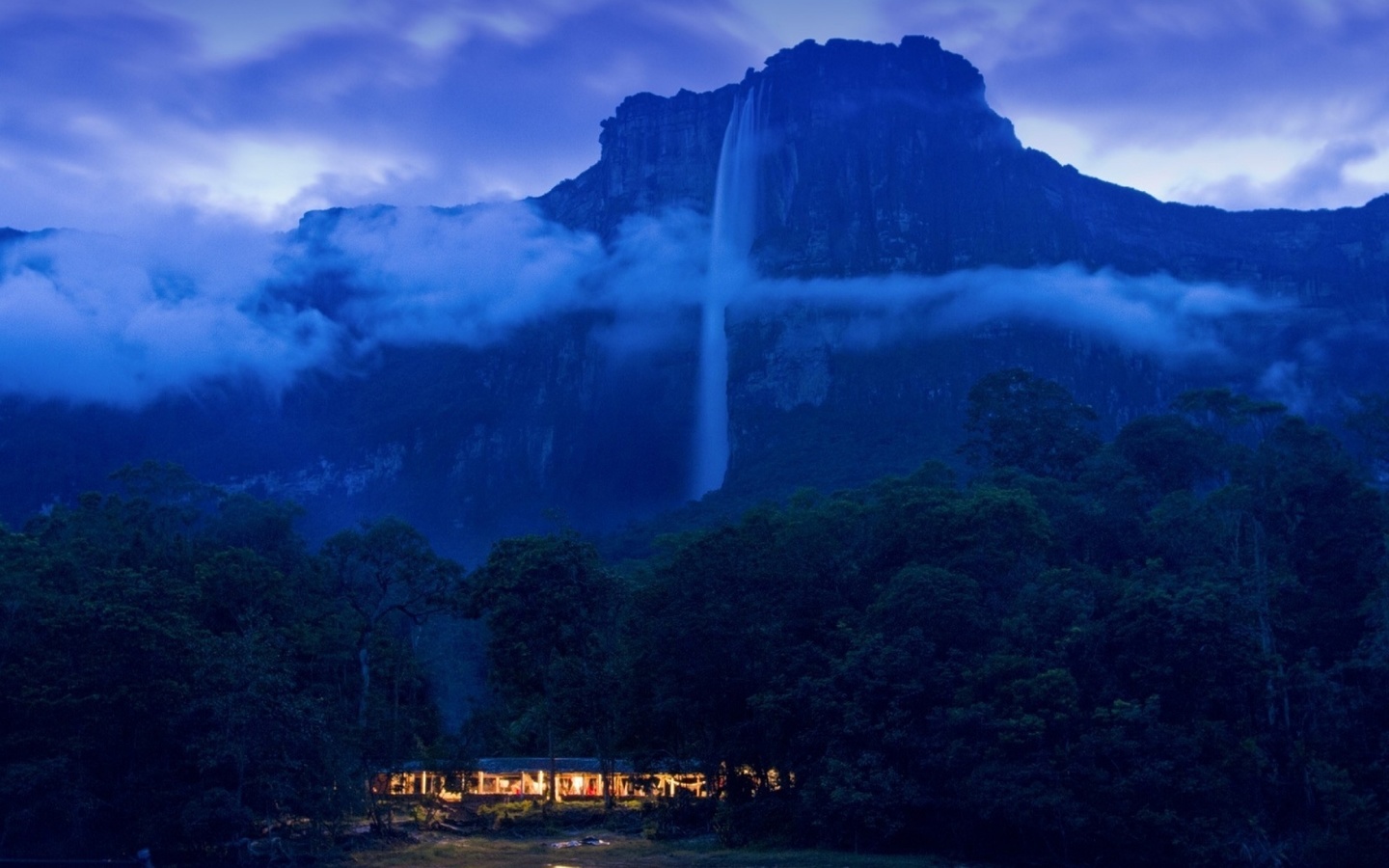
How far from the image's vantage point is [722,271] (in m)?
132

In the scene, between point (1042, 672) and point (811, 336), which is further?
point (811, 336)

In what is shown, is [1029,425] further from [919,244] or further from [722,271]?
[722,271]

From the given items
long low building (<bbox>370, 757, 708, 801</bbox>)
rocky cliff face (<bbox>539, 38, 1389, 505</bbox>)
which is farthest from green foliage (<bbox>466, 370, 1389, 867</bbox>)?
rocky cliff face (<bbox>539, 38, 1389, 505</bbox>)

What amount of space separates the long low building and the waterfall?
6029 centimetres

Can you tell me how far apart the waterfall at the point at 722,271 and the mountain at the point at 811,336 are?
783 millimetres

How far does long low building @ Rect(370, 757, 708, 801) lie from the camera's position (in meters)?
43.6

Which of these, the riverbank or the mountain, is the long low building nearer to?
the riverbank

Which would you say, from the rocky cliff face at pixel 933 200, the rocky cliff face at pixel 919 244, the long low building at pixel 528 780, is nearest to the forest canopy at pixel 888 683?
the long low building at pixel 528 780

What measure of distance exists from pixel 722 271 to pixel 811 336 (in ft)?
74.3

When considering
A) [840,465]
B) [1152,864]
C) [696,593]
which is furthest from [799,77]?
[1152,864]

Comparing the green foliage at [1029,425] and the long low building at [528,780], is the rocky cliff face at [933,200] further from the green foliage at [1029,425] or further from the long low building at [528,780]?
the long low building at [528,780]

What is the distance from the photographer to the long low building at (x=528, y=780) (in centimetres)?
4362

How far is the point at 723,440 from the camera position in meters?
124

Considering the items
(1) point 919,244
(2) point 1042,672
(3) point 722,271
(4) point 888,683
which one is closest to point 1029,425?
A: (2) point 1042,672
